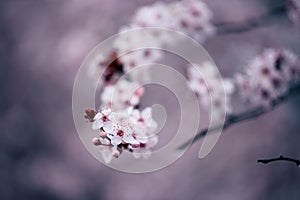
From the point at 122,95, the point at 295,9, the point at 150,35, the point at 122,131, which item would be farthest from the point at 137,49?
the point at 295,9

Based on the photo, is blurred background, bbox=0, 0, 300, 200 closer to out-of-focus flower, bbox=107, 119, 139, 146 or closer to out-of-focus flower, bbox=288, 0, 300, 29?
out-of-focus flower, bbox=288, 0, 300, 29

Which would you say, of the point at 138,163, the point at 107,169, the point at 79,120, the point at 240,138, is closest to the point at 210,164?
the point at 240,138

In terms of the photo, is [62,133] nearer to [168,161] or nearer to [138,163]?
[138,163]

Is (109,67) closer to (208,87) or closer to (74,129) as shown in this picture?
(208,87)

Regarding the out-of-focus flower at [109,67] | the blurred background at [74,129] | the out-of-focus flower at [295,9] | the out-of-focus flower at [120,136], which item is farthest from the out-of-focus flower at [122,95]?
the blurred background at [74,129]

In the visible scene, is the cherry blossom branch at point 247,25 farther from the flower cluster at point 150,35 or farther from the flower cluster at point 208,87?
the flower cluster at point 208,87
